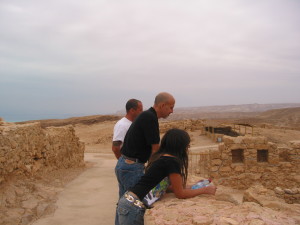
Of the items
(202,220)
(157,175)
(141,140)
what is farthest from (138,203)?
(141,140)

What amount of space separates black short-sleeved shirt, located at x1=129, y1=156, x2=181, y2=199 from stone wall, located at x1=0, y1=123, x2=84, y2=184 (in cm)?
454

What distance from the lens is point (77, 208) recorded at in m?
6.40

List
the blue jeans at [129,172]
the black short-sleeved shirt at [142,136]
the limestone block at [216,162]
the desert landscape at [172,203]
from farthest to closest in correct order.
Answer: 1. the limestone block at [216,162]
2. the blue jeans at [129,172]
3. the black short-sleeved shirt at [142,136]
4. the desert landscape at [172,203]

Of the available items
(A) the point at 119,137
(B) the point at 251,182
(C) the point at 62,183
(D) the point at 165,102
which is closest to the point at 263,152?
(B) the point at 251,182

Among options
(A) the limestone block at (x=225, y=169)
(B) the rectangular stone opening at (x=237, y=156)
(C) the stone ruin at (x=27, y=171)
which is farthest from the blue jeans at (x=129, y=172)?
(B) the rectangular stone opening at (x=237, y=156)

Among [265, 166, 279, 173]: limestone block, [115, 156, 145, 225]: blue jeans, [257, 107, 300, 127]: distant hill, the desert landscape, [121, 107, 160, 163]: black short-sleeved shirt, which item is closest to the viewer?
the desert landscape

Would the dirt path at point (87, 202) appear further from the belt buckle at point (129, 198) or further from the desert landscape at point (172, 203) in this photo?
the belt buckle at point (129, 198)

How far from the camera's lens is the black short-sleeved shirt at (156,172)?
276 centimetres

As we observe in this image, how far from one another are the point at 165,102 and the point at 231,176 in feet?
25.3

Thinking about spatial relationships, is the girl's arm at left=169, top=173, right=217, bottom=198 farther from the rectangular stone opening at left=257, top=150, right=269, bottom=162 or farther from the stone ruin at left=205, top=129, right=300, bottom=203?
the rectangular stone opening at left=257, top=150, right=269, bottom=162

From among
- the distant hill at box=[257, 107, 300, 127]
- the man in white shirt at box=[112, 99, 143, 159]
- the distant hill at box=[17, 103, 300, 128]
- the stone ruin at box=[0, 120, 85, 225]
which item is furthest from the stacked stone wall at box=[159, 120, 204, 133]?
the distant hill at box=[257, 107, 300, 127]

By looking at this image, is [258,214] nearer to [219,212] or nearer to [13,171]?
[219,212]

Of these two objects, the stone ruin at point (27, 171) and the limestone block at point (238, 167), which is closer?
the stone ruin at point (27, 171)

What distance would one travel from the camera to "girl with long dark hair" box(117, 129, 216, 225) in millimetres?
2719
